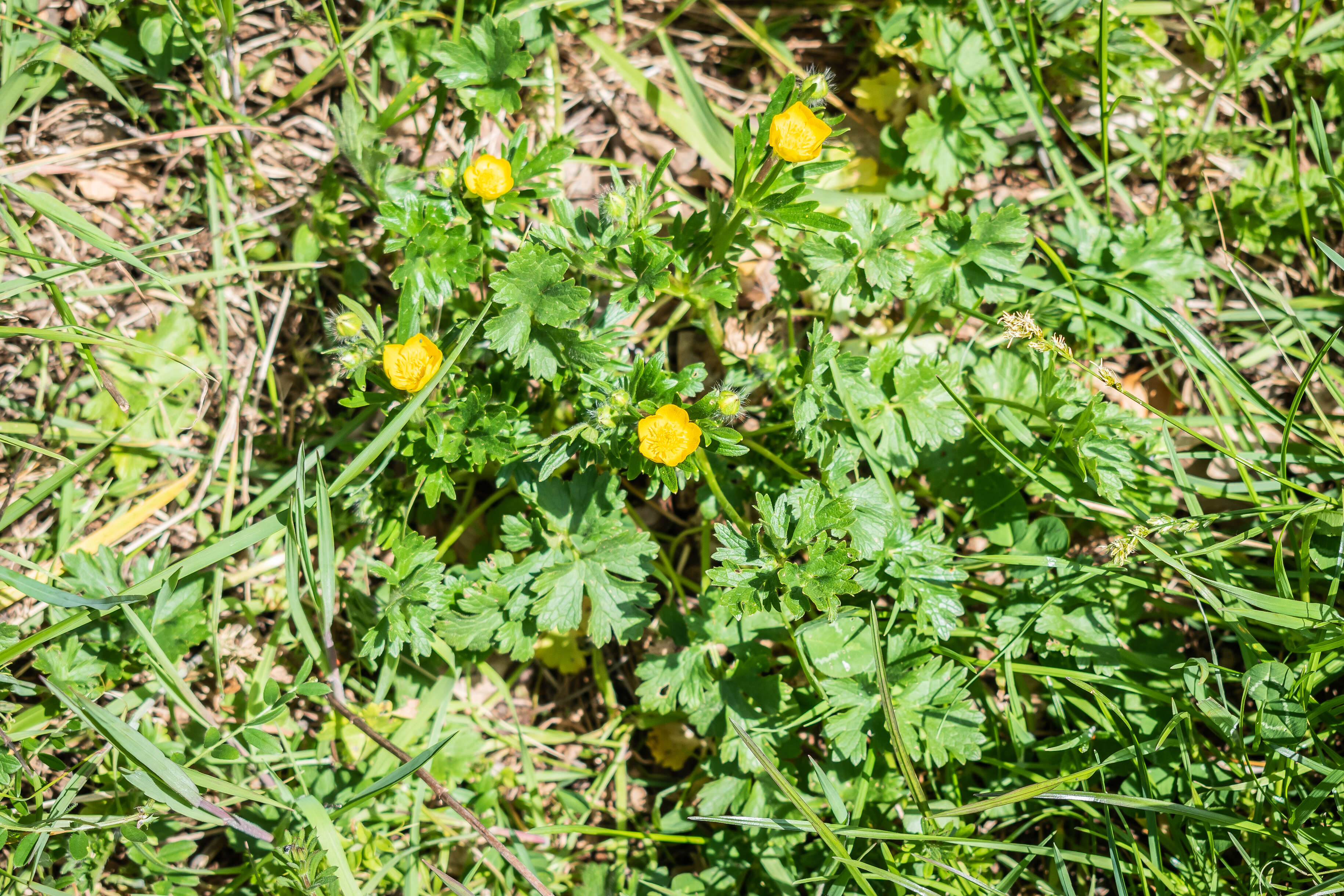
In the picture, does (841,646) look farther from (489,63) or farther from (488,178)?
(489,63)

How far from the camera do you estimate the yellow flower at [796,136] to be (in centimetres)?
236

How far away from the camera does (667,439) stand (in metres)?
2.32

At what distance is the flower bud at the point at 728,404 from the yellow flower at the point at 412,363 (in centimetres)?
88

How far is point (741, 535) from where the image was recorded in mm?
2570

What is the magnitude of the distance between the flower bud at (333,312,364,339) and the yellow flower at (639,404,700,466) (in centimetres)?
95

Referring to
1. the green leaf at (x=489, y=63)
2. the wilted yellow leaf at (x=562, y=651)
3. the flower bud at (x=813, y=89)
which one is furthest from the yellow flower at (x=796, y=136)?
the wilted yellow leaf at (x=562, y=651)

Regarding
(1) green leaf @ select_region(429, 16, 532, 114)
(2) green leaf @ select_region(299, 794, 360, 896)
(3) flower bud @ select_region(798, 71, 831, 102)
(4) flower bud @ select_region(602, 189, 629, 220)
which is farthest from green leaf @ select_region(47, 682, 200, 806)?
(3) flower bud @ select_region(798, 71, 831, 102)

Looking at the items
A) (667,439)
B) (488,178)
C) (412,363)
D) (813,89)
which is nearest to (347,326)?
(412,363)

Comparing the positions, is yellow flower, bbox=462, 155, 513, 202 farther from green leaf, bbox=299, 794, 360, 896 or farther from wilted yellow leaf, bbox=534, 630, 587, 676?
green leaf, bbox=299, 794, 360, 896

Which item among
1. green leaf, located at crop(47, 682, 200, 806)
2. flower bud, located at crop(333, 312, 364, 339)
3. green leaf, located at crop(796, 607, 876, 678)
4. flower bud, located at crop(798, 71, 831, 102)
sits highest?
flower bud, located at crop(798, 71, 831, 102)

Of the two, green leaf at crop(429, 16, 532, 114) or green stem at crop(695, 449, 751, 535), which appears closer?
green stem at crop(695, 449, 751, 535)

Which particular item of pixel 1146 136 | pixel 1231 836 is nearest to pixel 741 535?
pixel 1231 836

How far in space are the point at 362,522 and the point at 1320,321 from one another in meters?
4.18

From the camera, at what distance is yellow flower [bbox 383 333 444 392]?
2.52 m
